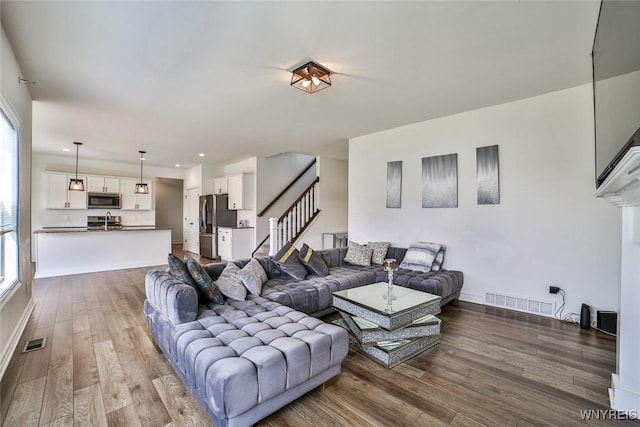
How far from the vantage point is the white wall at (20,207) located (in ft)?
7.63

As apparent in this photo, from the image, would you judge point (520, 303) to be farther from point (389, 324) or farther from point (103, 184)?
point (103, 184)

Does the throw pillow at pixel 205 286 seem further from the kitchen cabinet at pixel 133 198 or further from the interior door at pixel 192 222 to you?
the kitchen cabinet at pixel 133 198

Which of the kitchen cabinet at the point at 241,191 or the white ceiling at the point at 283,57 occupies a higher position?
the white ceiling at the point at 283,57

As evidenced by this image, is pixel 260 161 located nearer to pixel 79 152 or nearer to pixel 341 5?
pixel 79 152

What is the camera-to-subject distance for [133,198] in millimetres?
7871

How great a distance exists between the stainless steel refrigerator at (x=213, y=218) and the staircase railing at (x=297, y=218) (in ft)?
6.17

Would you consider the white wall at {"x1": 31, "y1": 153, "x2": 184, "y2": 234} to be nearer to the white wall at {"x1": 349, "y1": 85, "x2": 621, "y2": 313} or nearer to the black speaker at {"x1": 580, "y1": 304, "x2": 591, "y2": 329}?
the white wall at {"x1": 349, "y1": 85, "x2": 621, "y2": 313}

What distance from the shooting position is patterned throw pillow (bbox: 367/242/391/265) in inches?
176

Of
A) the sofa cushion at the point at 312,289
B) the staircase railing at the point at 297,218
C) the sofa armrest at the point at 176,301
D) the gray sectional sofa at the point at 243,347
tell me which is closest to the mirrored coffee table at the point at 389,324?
the sofa cushion at the point at 312,289

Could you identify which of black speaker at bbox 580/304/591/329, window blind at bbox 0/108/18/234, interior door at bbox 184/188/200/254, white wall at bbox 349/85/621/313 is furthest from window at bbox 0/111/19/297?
black speaker at bbox 580/304/591/329

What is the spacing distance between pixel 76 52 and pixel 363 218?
14.5 ft

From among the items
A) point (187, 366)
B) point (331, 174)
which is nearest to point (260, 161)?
point (331, 174)

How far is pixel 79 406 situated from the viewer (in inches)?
72.0

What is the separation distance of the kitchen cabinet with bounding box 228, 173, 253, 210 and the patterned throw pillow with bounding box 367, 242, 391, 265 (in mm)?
3902
